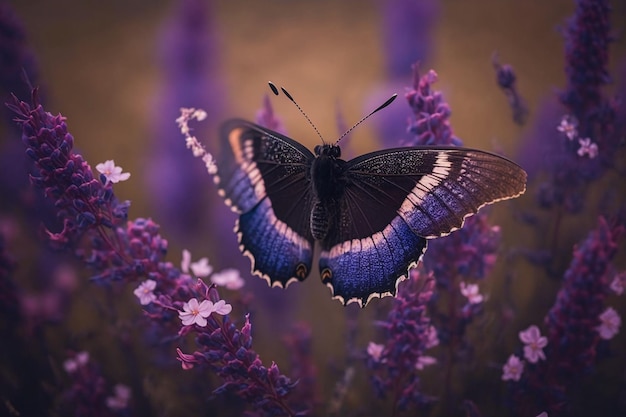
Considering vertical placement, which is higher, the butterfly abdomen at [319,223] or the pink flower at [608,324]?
the butterfly abdomen at [319,223]

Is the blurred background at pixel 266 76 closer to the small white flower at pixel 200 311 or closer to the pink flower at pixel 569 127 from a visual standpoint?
the pink flower at pixel 569 127

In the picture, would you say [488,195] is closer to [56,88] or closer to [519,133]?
[519,133]

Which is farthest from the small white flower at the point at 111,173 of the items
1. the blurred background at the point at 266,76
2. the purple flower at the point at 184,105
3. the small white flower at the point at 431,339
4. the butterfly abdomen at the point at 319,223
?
the small white flower at the point at 431,339

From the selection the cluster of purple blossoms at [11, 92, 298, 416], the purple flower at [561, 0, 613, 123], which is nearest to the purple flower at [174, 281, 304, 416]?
the cluster of purple blossoms at [11, 92, 298, 416]

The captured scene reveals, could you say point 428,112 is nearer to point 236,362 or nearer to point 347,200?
point 347,200

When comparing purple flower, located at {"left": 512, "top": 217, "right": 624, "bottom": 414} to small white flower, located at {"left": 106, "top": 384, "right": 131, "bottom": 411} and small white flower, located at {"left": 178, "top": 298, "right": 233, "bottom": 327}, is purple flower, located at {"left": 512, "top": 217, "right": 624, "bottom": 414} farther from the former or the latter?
small white flower, located at {"left": 106, "top": 384, "right": 131, "bottom": 411}

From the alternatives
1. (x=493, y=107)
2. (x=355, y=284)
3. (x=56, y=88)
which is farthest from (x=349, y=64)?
(x=355, y=284)
